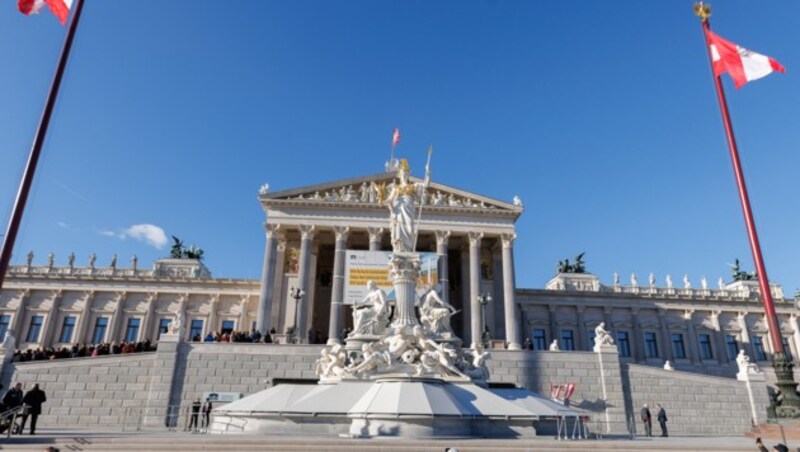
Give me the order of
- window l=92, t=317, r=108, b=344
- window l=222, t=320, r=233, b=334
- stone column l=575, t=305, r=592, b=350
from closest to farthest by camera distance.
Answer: window l=92, t=317, r=108, b=344
window l=222, t=320, r=233, b=334
stone column l=575, t=305, r=592, b=350

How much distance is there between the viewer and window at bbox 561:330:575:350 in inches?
1783

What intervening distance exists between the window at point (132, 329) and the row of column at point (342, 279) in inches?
626

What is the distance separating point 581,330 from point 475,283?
16255 mm

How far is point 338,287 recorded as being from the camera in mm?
33781

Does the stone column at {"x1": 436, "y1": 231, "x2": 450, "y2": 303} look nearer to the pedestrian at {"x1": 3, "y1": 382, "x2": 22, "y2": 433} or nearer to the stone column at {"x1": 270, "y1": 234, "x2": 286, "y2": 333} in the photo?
the stone column at {"x1": 270, "y1": 234, "x2": 286, "y2": 333}

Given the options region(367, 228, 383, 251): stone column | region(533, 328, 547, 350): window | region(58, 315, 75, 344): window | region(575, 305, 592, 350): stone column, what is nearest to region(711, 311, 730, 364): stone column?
region(575, 305, 592, 350): stone column

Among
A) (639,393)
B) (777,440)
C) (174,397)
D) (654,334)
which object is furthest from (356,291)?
(654,334)

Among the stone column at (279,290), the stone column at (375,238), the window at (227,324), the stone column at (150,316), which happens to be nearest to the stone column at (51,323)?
the stone column at (150,316)

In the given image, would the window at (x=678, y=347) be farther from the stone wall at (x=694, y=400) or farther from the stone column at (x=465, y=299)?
the stone wall at (x=694, y=400)

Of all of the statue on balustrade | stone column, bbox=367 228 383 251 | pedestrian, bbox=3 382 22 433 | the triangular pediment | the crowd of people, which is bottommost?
pedestrian, bbox=3 382 22 433

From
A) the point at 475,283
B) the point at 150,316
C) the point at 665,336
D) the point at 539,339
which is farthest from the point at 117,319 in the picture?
the point at 665,336

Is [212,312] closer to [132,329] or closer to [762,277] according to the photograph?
[132,329]

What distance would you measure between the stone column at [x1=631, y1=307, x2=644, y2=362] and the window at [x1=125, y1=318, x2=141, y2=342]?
146 feet

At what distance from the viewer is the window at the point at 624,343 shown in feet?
149
